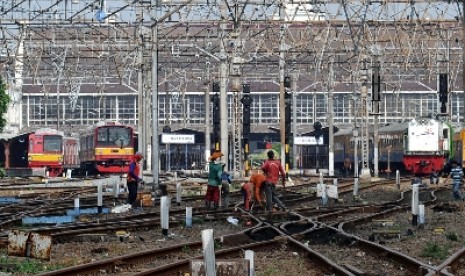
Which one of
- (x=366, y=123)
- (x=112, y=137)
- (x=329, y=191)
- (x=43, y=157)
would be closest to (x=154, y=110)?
(x=329, y=191)

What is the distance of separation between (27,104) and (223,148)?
60673mm

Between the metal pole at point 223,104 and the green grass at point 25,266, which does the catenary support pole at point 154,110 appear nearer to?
the metal pole at point 223,104

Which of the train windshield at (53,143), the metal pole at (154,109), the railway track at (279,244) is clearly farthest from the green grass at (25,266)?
the train windshield at (53,143)

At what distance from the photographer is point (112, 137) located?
59.0 meters

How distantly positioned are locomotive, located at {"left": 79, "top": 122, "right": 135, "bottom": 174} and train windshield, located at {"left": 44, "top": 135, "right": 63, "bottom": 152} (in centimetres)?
237

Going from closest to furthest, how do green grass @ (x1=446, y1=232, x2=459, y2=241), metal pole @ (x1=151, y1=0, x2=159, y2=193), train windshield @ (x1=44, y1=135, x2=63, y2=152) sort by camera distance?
1. green grass @ (x1=446, y1=232, x2=459, y2=241)
2. metal pole @ (x1=151, y1=0, x2=159, y2=193)
3. train windshield @ (x1=44, y1=135, x2=63, y2=152)

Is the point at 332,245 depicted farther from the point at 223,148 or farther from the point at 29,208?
the point at 223,148

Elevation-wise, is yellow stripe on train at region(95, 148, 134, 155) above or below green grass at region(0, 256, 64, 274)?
above

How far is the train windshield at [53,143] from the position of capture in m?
61.5

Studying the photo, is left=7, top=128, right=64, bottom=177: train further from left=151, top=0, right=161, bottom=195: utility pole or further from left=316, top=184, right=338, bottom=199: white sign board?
left=316, top=184, right=338, bottom=199: white sign board

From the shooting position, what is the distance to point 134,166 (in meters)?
25.3

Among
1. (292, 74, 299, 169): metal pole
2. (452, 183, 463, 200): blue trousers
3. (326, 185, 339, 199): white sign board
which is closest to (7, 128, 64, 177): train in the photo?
(292, 74, 299, 169): metal pole

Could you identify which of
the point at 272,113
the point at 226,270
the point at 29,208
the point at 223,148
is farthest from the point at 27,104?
the point at 226,270

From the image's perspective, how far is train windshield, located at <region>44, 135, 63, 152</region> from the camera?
61500mm
